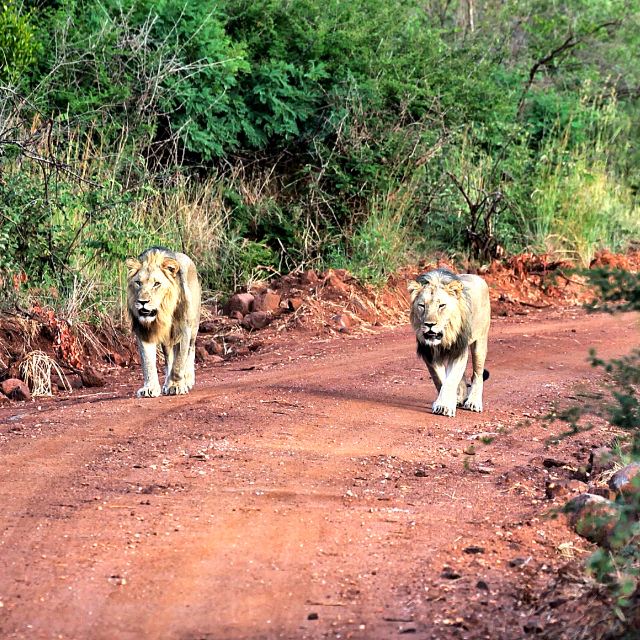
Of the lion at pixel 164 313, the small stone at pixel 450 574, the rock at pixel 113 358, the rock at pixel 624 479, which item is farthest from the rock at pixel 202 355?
the small stone at pixel 450 574

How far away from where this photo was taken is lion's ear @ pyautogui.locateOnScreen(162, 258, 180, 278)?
10.1m

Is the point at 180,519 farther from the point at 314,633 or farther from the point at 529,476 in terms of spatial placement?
the point at 529,476

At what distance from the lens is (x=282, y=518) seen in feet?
20.5

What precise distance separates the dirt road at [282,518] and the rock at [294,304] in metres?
3.69

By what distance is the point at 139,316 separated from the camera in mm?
10016

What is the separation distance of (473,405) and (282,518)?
12.9ft

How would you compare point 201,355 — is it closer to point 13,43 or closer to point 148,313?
point 148,313

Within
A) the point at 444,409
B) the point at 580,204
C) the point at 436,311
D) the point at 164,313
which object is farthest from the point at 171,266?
the point at 580,204

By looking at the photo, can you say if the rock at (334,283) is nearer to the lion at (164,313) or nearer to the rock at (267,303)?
the rock at (267,303)

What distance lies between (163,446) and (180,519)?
1742 millimetres

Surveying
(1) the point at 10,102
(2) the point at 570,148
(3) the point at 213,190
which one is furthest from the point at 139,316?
(2) the point at 570,148

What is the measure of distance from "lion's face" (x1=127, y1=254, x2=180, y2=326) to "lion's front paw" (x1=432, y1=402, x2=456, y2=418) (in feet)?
8.03

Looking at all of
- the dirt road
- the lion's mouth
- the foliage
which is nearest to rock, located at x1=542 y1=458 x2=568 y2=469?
the dirt road

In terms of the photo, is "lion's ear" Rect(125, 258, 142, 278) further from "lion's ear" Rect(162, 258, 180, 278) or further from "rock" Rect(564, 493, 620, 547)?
"rock" Rect(564, 493, 620, 547)
